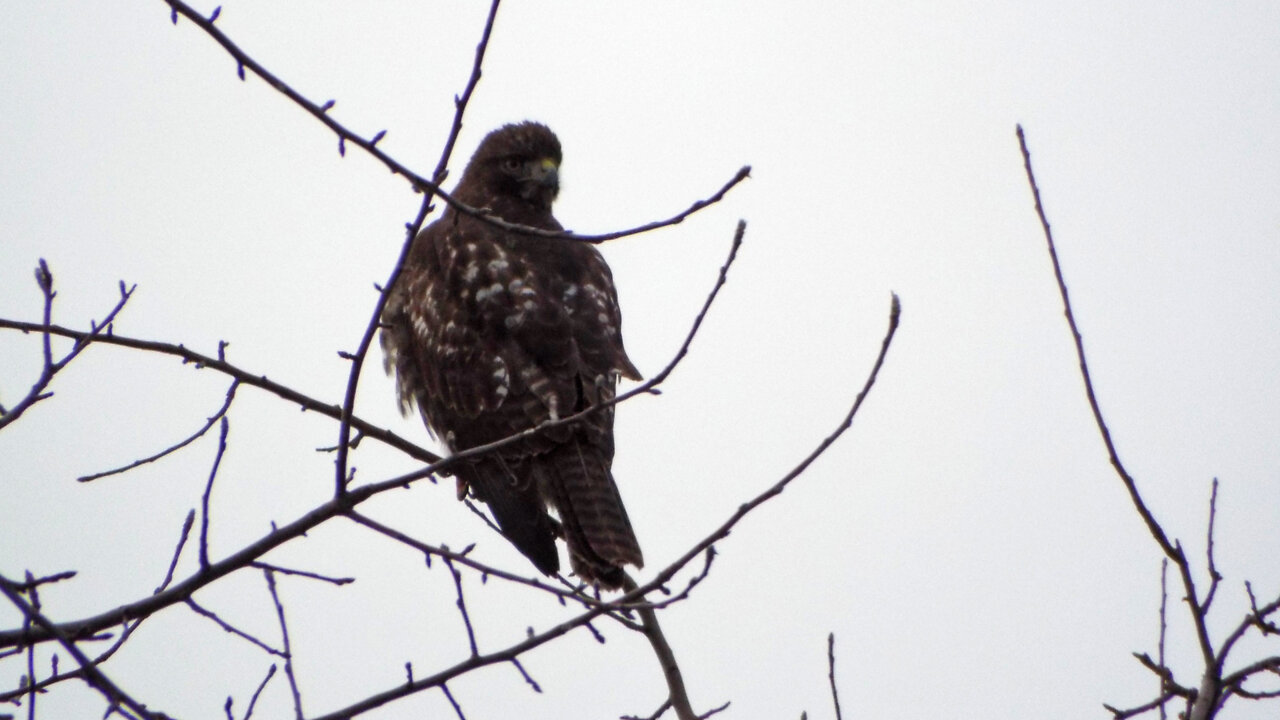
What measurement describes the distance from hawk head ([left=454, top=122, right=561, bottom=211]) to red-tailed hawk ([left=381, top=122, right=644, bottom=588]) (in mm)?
584

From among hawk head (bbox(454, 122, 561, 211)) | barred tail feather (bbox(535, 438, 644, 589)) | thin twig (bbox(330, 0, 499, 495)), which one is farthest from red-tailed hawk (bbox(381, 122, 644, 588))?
thin twig (bbox(330, 0, 499, 495))

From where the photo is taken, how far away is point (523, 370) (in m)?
5.62

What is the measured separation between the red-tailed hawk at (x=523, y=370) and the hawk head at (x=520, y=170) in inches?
23.0

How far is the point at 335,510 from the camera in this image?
3.07m

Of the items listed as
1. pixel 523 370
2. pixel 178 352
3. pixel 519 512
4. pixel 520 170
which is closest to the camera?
pixel 178 352

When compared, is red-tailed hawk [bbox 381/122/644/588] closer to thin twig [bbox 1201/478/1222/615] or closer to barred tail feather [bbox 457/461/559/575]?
barred tail feather [bbox 457/461/559/575]

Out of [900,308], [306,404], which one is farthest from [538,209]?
[900,308]

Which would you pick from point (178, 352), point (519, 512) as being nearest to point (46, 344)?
point (178, 352)

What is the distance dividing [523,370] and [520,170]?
1.84m

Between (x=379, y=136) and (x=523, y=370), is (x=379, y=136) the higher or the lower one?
the lower one

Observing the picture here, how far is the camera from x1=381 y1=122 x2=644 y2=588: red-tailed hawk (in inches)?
207

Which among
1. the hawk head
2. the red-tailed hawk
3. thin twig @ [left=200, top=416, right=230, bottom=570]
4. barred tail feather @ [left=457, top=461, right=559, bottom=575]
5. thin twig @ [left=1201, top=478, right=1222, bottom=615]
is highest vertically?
the hawk head

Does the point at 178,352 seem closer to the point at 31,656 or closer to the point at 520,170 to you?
the point at 31,656

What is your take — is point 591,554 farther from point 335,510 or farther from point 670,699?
point 335,510
